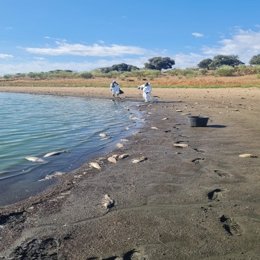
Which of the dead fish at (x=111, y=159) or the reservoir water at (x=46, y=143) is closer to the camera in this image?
the reservoir water at (x=46, y=143)

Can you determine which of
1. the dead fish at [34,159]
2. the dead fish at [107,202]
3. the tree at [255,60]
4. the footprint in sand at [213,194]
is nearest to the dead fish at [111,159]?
the dead fish at [34,159]

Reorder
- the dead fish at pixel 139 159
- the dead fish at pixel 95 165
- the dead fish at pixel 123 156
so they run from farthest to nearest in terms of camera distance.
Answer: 1. the dead fish at pixel 123 156
2. the dead fish at pixel 139 159
3. the dead fish at pixel 95 165

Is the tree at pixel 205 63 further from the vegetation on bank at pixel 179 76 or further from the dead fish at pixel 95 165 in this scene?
the dead fish at pixel 95 165

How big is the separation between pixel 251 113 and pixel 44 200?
55.4ft

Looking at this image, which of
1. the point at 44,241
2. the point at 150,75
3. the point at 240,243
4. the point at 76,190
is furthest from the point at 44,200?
the point at 150,75

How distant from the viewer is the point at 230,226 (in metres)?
6.74

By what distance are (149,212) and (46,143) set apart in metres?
9.86

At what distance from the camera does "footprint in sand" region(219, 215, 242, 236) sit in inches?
256

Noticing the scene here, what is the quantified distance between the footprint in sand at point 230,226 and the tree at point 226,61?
87369mm

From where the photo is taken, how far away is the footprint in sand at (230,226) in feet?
21.4

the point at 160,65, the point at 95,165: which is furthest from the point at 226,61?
the point at 95,165

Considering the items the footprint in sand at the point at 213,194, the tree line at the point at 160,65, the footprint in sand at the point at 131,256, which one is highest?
the footprint in sand at the point at 131,256

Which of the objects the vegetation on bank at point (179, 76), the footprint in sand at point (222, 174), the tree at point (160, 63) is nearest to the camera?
the footprint in sand at point (222, 174)

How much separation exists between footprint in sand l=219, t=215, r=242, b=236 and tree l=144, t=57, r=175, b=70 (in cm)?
10026
